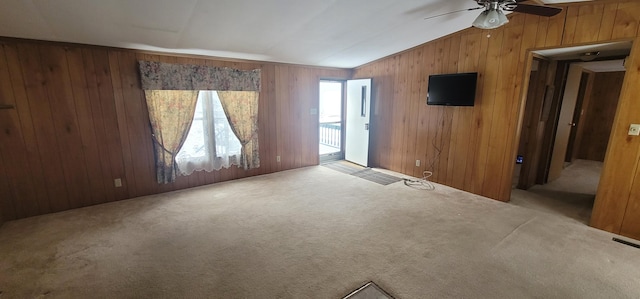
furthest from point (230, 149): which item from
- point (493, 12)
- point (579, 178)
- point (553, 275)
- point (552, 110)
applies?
point (579, 178)

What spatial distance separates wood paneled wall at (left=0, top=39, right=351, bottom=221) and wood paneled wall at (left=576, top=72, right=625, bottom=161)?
7.93 metres

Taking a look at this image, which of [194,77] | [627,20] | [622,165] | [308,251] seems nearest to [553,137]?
[622,165]

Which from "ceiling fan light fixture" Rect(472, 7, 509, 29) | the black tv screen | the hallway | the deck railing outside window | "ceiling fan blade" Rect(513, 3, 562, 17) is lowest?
the hallway

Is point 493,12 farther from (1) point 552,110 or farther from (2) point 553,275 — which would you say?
(1) point 552,110

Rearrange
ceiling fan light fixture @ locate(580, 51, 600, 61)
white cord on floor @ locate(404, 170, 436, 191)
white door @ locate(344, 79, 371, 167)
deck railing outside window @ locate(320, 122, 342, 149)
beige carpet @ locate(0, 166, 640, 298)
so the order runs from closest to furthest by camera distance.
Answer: beige carpet @ locate(0, 166, 640, 298)
ceiling fan light fixture @ locate(580, 51, 600, 61)
white cord on floor @ locate(404, 170, 436, 191)
white door @ locate(344, 79, 371, 167)
deck railing outside window @ locate(320, 122, 342, 149)

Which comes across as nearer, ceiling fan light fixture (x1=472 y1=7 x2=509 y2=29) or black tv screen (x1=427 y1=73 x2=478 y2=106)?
ceiling fan light fixture (x1=472 y1=7 x2=509 y2=29)

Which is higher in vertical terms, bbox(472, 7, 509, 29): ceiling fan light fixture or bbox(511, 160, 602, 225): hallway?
bbox(472, 7, 509, 29): ceiling fan light fixture

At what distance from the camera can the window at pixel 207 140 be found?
13.1 ft

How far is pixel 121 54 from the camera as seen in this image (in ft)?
11.0

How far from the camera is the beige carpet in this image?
199 cm

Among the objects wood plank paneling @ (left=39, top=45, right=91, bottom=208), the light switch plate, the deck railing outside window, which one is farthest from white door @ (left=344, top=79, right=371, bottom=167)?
wood plank paneling @ (left=39, top=45, right=91, bottom=208)

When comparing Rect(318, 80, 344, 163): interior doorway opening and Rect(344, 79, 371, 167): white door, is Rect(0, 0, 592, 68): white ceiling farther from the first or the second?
Rect(318, 80, 344, 163): interior doorway opening

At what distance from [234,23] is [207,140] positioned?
1972 mm

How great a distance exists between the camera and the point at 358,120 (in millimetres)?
5469
